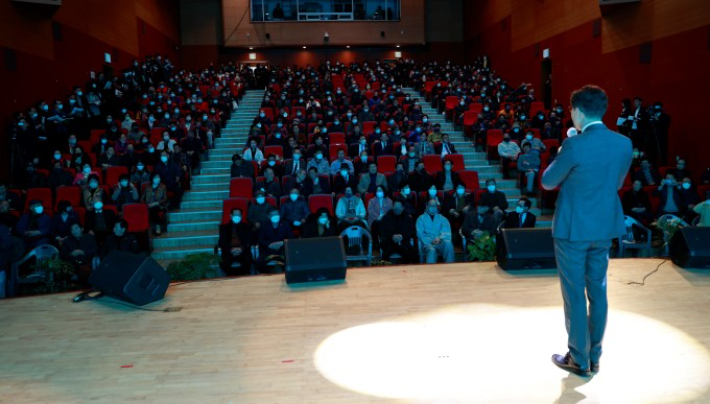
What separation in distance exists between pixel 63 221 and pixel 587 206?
678cm

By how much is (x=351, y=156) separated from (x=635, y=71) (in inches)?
232

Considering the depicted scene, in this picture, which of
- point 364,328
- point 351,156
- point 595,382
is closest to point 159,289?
point 364,328

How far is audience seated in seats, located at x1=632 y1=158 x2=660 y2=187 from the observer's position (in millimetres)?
8344

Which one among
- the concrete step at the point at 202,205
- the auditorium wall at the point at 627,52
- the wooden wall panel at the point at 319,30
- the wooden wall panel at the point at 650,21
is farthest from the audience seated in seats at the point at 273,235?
the wooden wall panel at the point at 319,30

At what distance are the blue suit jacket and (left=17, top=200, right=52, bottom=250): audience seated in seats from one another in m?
6.61

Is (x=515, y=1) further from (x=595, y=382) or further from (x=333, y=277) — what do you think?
(x=595, y=382)

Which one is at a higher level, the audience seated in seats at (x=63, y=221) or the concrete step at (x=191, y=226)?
the audience seated in seats at (x=63, y=221)

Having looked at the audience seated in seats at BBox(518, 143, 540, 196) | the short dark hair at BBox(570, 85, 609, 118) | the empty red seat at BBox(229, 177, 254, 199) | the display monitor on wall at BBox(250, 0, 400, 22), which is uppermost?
the display monitor on wall at BBox(250, 0, 400, 22)

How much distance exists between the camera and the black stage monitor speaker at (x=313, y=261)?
4465 mm

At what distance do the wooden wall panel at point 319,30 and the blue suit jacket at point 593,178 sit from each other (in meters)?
21.1

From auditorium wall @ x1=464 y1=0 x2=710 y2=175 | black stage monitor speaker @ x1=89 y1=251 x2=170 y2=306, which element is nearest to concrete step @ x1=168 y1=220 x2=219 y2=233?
black stage monitor speaker @ x1=89 y1=251 x2=170 y2=306

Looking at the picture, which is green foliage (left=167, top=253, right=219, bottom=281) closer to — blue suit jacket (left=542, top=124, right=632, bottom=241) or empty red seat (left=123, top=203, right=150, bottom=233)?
empty red seat (left=123, top=203, right=150, bottom=233)

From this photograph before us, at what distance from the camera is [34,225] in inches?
287

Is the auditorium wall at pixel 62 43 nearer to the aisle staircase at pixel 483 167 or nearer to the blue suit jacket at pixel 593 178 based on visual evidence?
the aisle staircase at pixel 483 167
